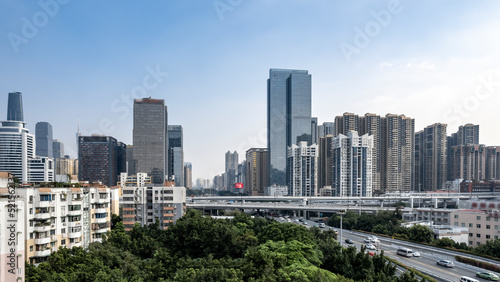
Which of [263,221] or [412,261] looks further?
[263,221]

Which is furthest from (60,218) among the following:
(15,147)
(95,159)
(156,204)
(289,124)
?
(289,124)

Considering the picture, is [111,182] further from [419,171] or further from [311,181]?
[419,171]

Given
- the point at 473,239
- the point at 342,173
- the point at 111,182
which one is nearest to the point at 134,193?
the point at 473,239

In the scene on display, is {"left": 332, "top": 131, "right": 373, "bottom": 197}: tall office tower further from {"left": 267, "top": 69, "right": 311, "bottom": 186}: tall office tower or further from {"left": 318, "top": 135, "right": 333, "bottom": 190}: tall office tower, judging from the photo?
{"left": 267, "top": 69, "right": 311, "bottom": 186}: tall office tower

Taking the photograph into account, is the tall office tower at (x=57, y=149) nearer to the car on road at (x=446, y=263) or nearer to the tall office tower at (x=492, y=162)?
the car on road at (x=446, y=263)

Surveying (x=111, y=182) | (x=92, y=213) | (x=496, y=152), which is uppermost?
(x=496, y=152)

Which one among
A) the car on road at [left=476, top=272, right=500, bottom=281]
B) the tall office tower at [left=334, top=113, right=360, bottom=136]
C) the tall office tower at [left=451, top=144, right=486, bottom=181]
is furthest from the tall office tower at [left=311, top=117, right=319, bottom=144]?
the car on road at [left=476, top=272, right=500, bottom=281]

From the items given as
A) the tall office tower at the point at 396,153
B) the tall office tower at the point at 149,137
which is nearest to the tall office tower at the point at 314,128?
the tall office tower at the point at 396,153
